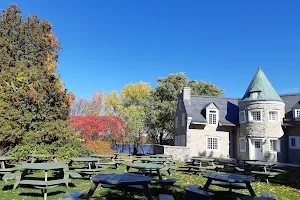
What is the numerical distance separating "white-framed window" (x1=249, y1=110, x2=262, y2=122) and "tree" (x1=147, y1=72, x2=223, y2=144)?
12.6 metres

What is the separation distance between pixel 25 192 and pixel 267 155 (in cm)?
2242

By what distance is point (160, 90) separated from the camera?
37.7 meters

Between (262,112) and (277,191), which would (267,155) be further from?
(277,191)

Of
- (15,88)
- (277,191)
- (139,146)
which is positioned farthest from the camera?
(139,146)

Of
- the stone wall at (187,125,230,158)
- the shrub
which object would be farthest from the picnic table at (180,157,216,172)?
the stone wall at (187,125,230,158)

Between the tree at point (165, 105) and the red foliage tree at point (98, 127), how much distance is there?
8.30 metres

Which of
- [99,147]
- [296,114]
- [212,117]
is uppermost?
[296,114]

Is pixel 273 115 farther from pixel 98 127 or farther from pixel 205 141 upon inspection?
pixel 98 127

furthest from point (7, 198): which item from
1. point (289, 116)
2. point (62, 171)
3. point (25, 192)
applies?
point (289, 116)

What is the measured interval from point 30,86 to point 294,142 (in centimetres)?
2349

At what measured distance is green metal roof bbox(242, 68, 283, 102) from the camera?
24906 mm

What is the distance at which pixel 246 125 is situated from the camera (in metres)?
25.7

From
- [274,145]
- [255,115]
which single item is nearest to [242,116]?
[255,115]

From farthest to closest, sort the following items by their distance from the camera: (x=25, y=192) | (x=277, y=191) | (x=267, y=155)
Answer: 1. (x=267, y=155)
2. (x=277, y=191)
3. (x=25, y=192)
